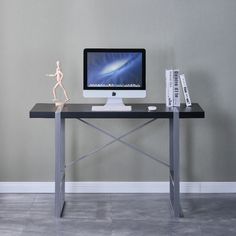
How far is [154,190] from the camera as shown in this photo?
431cm

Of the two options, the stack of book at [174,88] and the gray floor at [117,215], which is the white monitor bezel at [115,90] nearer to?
the stack of book at [174,88]

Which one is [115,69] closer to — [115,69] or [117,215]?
[115,69]

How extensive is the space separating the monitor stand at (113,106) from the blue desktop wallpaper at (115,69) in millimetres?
107

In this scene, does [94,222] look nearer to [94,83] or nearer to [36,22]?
[94,83]

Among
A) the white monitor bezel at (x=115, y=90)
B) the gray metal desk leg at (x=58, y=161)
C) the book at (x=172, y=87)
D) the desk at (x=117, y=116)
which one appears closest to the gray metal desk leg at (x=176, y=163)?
the desk at (x=117, y=116)

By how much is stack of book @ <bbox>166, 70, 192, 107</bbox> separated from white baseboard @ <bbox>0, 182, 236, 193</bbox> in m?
0.77

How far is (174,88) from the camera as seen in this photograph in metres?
3.80

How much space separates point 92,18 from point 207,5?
0.87 metres

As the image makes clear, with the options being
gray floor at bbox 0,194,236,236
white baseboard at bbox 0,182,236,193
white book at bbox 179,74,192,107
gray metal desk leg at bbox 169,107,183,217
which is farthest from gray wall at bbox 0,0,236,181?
gray metal desk leg at bbox 169,107,183,217

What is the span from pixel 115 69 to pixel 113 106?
28 centimetres

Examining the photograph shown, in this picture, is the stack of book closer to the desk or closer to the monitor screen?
the desk

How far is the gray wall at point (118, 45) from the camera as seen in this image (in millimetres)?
4156

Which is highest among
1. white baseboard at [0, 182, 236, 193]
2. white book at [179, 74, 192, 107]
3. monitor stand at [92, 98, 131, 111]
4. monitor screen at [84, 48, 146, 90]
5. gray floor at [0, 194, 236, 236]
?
monitor screen at [84, 48, 146, 90]

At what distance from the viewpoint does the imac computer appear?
3.89 m
